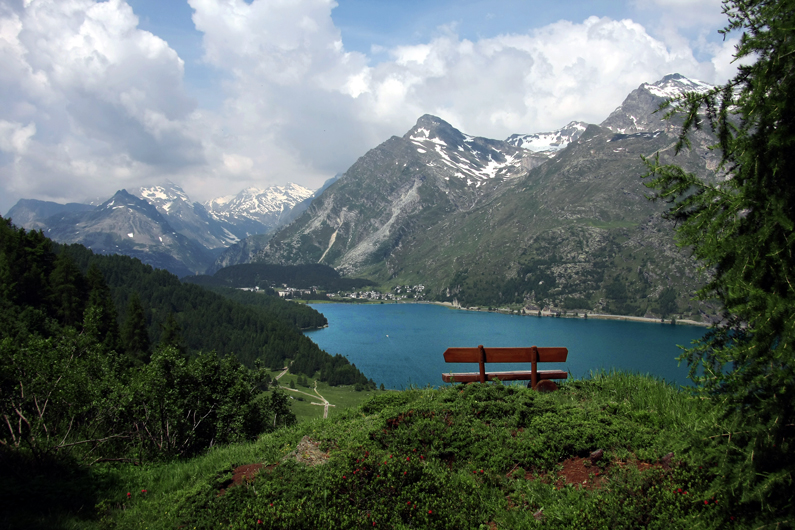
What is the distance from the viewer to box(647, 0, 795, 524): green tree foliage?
459 centimetres

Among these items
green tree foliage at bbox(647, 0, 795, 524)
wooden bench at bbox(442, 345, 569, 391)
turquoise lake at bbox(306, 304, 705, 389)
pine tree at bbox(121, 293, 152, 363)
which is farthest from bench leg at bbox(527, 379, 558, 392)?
turquoise lake at bbox(306, 304, 705, 389)

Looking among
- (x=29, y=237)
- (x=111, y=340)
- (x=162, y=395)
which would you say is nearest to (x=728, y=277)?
(x=162, y=395)

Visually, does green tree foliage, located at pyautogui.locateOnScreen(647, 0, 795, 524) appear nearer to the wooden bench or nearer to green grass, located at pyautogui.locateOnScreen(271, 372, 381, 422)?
the wooden bench

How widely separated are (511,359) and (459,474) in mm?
4752

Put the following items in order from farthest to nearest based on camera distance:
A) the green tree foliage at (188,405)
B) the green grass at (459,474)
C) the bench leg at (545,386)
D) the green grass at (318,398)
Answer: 1. the green grass at (318,398)
2. the green tree foliage at (188,405)
3. the bench leg at (545,386)
4. the green grass at (459,474)

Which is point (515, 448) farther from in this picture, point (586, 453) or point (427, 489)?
point (427, 489)

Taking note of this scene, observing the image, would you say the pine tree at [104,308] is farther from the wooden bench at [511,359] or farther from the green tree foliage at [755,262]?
the green tree foliage at [755,262]

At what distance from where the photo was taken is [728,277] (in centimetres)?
531

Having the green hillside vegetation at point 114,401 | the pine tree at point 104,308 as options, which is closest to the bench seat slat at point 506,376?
the green hillside vegetation at point 114,401

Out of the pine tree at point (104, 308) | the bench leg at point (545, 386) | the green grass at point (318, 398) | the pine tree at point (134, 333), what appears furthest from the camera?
the green grass at point (318, 398)

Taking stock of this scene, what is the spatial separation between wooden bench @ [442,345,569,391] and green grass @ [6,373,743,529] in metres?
0.97

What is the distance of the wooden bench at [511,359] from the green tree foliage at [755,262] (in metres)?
5.58

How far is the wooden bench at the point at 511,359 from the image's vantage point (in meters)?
11.2

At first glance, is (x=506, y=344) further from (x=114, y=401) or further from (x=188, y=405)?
(x=114, y=401)
